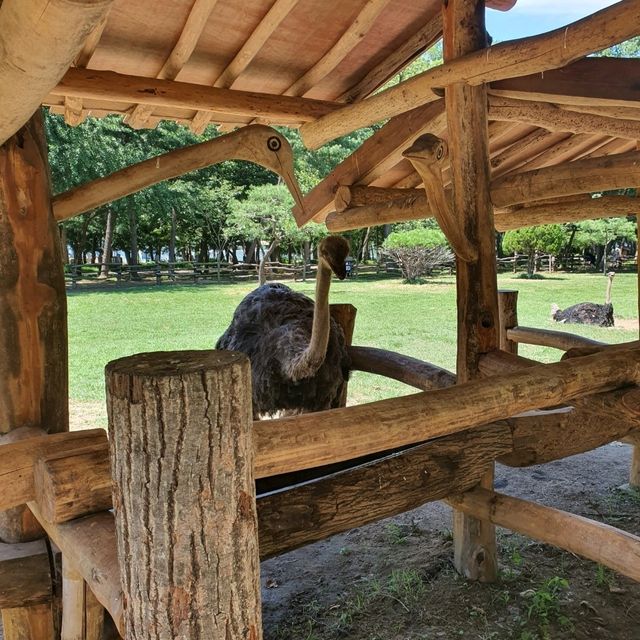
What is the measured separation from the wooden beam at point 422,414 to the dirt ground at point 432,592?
156 cm

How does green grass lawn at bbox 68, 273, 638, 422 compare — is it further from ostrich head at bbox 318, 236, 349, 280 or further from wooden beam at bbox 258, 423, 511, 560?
wooden beam at bbox 258, 423, 511, 560

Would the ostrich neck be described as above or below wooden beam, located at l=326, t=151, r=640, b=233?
below

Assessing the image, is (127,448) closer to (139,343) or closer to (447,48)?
(447,48)

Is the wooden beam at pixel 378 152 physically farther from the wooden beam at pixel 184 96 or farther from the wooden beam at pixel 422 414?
the wooden beam at pixel 422 414

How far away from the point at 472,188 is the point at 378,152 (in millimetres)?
1285

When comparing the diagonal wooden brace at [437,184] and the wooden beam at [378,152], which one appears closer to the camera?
the diagonal wooden brace at [437,184]

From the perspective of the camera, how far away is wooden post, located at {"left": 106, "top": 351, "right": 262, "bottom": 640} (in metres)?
1.05

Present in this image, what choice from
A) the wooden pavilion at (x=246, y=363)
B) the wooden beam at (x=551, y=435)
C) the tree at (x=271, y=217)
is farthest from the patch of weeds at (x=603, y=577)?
the tree at (x=271, y=217)

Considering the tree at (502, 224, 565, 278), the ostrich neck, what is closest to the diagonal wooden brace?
the ostrich neck

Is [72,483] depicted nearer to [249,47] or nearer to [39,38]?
[39,38]

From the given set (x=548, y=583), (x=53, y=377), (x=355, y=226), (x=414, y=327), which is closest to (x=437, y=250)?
(x=414, y=327)

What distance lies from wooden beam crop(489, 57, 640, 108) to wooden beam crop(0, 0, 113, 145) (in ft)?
8.02

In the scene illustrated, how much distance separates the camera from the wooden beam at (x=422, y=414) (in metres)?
1.44

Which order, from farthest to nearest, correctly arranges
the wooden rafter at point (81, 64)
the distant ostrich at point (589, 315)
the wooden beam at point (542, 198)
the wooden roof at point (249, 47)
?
the distant ostrich at point (589, 315) < the wooden beam at point (542, 198) < the wooden roof at point (249, 47) < the wooden rafter at point (81, 64)
